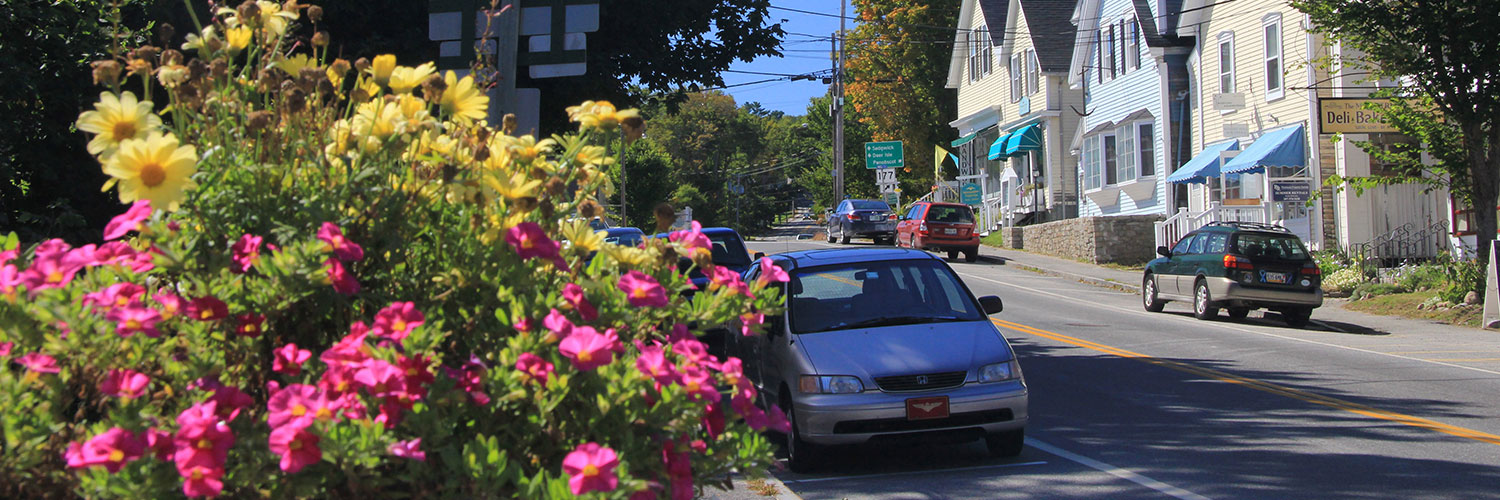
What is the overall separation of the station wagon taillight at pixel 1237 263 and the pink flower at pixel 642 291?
61.2 ft

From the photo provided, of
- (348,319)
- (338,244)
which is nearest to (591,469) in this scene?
(338,244)

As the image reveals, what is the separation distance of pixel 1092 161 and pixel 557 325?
39.5m

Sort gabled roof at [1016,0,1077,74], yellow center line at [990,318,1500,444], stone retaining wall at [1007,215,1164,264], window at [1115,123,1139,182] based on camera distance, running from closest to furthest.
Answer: yellow center line at [990,318,1500,444]
stone retaining wall at [1007,215,1164,264]
window at [1115,123,1139,182]
gabled roof at [1016,0,1077,74]

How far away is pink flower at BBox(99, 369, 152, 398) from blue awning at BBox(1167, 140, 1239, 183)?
30303 mm

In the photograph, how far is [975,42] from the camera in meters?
51.3

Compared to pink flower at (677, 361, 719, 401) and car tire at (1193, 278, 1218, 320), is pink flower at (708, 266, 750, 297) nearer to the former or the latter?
pink flower at (677, 361, 719, 401)

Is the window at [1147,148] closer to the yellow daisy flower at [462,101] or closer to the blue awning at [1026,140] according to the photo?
the blue awning at [1026,140]

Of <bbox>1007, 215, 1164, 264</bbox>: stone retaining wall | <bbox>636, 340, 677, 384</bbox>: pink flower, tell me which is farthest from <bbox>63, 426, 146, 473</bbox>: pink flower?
<bbox>1007, 215, 1164, 264</bbox>: stone retaining wall

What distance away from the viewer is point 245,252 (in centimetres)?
270

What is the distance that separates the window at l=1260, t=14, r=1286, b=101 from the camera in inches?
1139

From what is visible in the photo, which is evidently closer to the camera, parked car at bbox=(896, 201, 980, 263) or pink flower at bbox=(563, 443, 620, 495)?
pink flower at bbox=(563, 443, 620, 495)

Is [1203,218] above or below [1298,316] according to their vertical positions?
above

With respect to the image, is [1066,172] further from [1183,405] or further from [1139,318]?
[1183,405]

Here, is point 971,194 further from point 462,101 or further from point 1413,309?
point 462,101
